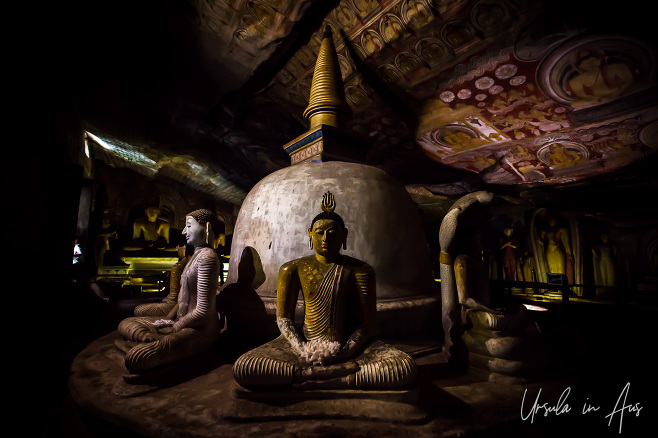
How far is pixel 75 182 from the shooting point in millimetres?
5176

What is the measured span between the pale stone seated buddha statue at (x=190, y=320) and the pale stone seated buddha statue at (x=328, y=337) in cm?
75

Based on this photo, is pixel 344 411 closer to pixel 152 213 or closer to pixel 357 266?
pixel 357 266

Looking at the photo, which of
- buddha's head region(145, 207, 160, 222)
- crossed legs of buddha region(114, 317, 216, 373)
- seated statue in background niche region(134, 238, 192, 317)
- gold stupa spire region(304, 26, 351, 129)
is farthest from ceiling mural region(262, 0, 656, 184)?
buddha's head region(145, 207, 160, 222)

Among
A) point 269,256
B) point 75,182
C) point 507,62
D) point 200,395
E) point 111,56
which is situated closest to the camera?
point 200,395

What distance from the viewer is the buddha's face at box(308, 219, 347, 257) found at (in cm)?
247

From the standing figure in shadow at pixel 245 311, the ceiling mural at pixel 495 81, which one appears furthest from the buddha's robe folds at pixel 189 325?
the ceiling mural at pixel 495 81

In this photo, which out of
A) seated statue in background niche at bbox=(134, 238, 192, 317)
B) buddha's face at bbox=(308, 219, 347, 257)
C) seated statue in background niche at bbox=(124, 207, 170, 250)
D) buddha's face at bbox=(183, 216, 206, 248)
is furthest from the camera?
seated statue in background niche at bbox=(124, 207, 170, 250)

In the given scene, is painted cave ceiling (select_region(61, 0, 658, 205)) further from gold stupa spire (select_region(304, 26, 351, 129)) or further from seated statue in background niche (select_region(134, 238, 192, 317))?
seated statue in background niche (select_region(134, 238, 192, 317))

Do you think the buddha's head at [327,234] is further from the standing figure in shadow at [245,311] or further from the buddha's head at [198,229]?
the buddha's head at [198,229]

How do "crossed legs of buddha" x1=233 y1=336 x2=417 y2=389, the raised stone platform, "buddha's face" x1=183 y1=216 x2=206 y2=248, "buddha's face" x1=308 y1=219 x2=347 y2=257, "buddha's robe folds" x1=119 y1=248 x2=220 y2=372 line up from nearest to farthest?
the raised stone platform, "crossed legs of buddha" x1=233 y1=336 x2=417 y2=389, "buddha's robe folds" x1=119 y1=248 x2=220 y2=372, "buddha's face" x1=308 y1=219 x2=347 y2=257, "buddha's face" x1=183 y1=216 x2=206 y2=248

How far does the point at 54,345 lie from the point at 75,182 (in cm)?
268

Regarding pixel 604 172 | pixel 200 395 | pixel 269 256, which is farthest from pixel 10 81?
pixel 604 172

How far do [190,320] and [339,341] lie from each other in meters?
1.39

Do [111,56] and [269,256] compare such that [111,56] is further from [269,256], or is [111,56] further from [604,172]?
[604,172]
